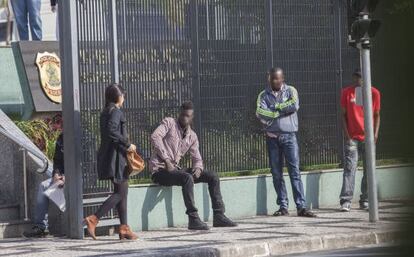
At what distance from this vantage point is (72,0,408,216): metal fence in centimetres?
1160

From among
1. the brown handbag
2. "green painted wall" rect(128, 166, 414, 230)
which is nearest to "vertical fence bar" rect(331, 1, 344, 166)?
"green painted wall" rect(128, 166, 414, 230)

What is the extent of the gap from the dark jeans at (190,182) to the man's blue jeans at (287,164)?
1.25 metres

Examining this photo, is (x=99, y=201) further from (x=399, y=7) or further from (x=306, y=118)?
(x=399, y=7)

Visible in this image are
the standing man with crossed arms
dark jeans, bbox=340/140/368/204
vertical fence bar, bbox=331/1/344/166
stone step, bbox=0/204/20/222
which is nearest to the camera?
stone step, bbox=0/204/20/222

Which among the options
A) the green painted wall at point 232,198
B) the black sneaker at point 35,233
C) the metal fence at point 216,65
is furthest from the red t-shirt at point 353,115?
→ the black sneaker at point 35,233

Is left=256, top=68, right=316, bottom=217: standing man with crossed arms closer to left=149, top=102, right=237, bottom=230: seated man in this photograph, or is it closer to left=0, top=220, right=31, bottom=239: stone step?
left=149, top=102, right=237, bottom=230: seated man

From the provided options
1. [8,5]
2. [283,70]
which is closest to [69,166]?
[283,70]

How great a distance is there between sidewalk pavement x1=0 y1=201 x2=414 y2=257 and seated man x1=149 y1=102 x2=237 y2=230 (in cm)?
31

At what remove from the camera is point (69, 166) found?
11.4 meters

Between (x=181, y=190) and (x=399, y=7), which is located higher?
(x=399, y=7)

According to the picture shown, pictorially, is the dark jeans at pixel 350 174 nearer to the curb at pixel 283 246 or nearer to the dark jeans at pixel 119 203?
the curb at pixel 283 246

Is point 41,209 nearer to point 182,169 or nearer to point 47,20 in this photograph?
point 182,169

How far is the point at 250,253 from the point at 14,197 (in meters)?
3.75

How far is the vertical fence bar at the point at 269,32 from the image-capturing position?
44.4 feet
